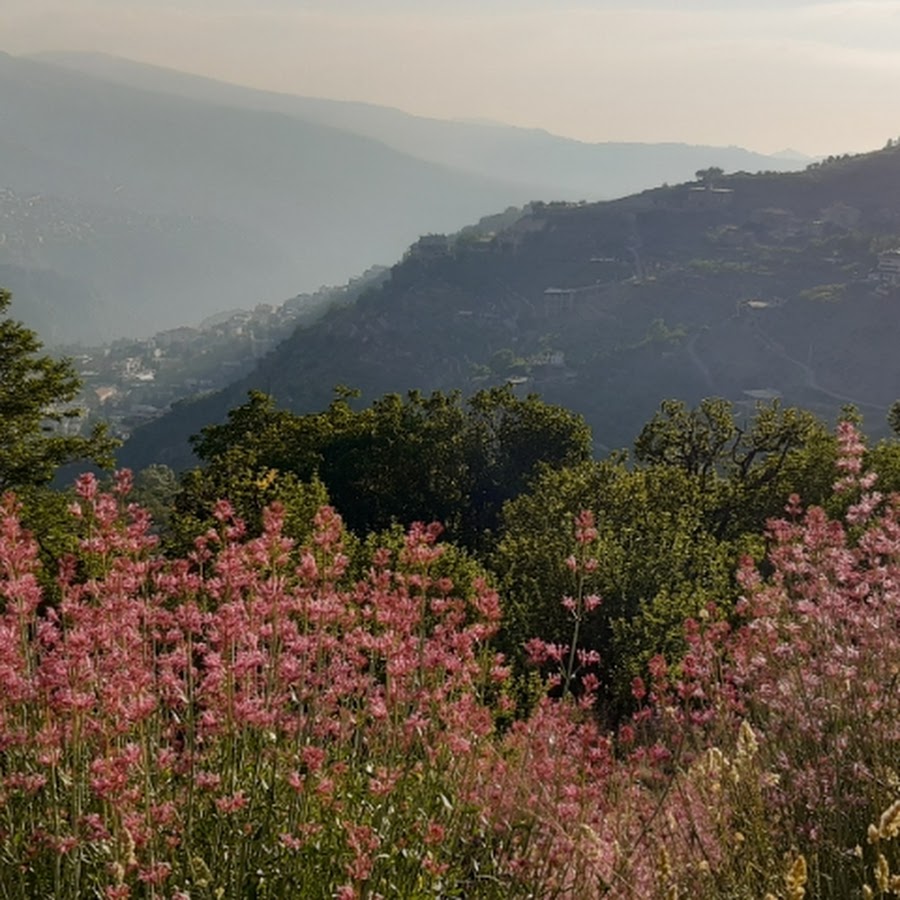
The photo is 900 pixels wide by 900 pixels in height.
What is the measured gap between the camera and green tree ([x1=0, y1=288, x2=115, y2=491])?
3077cm

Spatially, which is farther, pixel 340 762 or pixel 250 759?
pixel 250 759

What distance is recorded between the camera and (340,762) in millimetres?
5648

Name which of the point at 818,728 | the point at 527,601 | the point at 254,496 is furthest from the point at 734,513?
the point at 818,728

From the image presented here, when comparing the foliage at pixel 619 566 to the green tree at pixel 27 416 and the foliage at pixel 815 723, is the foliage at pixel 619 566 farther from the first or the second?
the green tree at pixel 27 416

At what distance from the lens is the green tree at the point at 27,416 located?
30766mm

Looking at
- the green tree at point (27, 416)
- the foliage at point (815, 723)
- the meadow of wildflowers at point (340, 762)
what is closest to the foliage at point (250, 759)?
the meadow of wildflowers at point (340, 762)

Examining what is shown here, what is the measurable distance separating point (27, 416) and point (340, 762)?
30.4 m

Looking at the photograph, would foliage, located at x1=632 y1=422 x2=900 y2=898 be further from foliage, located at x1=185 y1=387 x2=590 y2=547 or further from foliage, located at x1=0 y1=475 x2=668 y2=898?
foliage, located at x1=185 y1=387 x2=590 y2=547

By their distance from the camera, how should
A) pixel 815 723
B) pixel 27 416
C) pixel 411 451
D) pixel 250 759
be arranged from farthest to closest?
pixel 411 451
pixel 27 416
pixel 815 723
pixel 250 759

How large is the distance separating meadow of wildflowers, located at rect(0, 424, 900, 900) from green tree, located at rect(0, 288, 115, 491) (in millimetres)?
26370

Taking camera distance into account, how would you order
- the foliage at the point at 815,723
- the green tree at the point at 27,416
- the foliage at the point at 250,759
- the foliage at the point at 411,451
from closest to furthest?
the foliage at the point at 250,759 → the foliage at the point at 815,723 → the green tree at the point at 27,416 → the foliage at the point at 411,451

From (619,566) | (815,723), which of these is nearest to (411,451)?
(619,566)

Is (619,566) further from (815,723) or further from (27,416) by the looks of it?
(27,416)

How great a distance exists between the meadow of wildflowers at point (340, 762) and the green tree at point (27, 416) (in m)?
26.4
